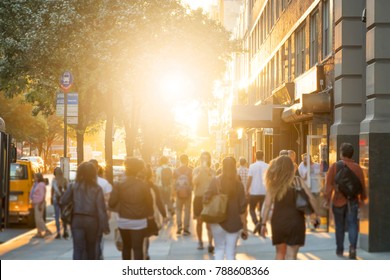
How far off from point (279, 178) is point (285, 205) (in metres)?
0.31

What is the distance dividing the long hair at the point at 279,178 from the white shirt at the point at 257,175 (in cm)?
849

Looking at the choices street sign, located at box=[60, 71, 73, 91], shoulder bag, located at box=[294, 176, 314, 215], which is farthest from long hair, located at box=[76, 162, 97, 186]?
street sign, located at box=[60, 71, 73, 91]

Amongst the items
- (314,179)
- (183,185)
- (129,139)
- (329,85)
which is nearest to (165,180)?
(183,185)

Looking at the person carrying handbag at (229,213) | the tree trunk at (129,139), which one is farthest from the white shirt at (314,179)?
the tree trunk at (129,139)

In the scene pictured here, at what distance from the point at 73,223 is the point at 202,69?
26.4 meters

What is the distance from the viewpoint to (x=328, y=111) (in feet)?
68.0

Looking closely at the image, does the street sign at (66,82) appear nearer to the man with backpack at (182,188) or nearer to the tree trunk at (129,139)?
the man with backpack at (182,188)

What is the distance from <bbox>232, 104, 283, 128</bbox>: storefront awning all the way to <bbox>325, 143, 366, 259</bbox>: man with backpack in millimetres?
18192

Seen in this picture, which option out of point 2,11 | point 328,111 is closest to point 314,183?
point 328,111

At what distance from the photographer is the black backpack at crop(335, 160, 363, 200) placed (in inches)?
503

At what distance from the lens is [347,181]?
1280 centimetres

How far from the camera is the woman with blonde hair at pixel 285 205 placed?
9.06 meters

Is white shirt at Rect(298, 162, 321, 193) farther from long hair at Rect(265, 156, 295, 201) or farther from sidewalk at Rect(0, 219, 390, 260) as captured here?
long hair at Rect(265, 156, 295, 201)

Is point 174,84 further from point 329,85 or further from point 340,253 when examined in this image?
point 340,253
